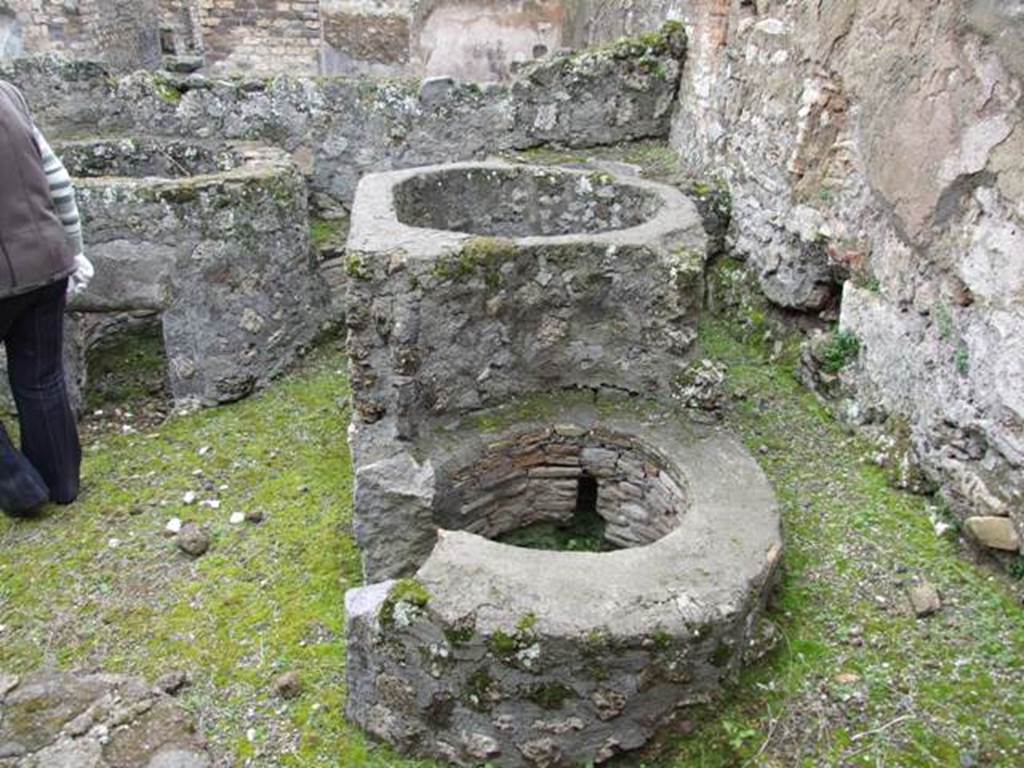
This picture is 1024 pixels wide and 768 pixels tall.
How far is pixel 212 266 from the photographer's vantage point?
471 cm

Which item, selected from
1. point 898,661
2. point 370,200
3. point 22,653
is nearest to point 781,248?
point 370,200

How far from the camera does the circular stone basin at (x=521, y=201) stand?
4.27m

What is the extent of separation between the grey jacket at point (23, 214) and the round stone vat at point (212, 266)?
0.98 m

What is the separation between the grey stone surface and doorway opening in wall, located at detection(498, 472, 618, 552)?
1514 mm

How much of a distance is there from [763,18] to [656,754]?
3.99 m

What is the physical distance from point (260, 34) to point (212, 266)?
7.35 meters

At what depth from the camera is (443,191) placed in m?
4.35

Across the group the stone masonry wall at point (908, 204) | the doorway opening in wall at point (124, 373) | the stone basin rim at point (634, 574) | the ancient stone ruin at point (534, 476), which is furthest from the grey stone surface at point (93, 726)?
the stone masonry wall at point (908, 204)

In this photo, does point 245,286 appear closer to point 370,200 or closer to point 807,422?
point 370,200

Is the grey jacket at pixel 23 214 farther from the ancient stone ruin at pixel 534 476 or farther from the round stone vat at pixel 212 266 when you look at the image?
the ancient stone ruin at pixel 534 476

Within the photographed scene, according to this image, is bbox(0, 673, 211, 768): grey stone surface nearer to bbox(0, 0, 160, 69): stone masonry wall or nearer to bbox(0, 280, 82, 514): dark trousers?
bbox(0, 280, 82, 514): dark trousers

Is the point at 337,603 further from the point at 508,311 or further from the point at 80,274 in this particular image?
the point at 80,274

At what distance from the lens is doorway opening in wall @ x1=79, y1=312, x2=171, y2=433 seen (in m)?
4.85

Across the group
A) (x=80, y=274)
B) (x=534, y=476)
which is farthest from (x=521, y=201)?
(x=80, y=274)
